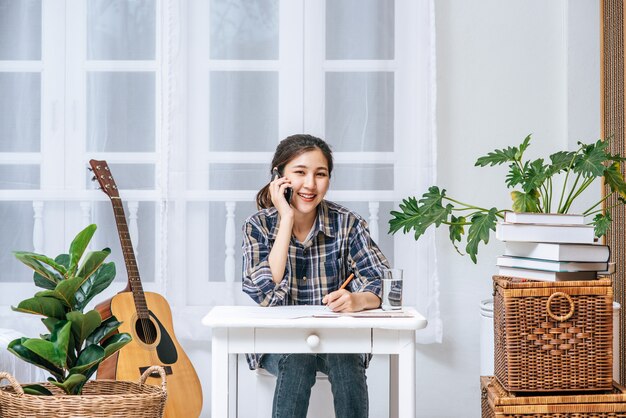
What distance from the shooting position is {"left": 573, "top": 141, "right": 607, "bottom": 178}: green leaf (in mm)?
2230

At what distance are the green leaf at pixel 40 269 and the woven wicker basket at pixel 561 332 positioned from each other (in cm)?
110

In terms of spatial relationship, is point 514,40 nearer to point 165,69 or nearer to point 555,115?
point 555,115

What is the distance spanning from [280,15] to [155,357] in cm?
145

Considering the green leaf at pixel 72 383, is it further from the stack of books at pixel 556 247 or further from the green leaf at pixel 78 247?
the stack of books at pixel 556 247

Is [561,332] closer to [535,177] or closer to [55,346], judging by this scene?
[535,177]

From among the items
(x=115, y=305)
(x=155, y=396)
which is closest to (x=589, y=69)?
(x=115, y=305)

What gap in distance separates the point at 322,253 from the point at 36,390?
39.7 inches

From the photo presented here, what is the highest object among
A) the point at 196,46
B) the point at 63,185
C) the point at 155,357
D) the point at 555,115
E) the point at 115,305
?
the point at 196,46

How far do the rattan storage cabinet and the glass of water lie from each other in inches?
14.6

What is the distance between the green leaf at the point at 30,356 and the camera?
68.9 inches

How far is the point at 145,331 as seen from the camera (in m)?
2.77

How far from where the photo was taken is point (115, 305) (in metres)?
2.76

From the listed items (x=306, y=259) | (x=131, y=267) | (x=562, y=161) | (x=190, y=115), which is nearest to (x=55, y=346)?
(x=306, y=259)

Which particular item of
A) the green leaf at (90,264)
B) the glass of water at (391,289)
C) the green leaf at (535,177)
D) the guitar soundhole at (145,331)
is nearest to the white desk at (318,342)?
the glass of water at (391,289)
